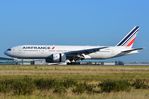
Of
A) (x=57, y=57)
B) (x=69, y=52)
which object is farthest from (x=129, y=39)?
(x=57, y=57)

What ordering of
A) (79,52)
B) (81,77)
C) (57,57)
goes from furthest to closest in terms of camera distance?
(79,52), (57,57), (81,77)

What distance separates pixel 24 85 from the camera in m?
28.8

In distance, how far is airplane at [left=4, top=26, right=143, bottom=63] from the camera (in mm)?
109500

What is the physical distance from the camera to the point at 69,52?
112312 millimetres

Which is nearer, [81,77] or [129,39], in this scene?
[81,77]

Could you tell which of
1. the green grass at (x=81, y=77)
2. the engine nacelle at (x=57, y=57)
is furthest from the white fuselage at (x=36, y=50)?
the green grass at (x=81, y=77)

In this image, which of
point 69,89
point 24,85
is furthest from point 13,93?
point 69,89

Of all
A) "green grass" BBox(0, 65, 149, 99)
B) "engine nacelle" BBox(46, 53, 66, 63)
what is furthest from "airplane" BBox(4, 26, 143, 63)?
"green grass" BBox(0, 65, 149, 99)

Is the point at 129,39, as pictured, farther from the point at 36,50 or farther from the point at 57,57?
the point at 36,50

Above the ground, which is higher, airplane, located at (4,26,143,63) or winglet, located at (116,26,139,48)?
winglet, located at (116,26,139,48)

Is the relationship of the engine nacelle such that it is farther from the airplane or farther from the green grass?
the green grass

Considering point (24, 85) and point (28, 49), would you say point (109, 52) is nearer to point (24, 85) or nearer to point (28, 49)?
point (28, 49)

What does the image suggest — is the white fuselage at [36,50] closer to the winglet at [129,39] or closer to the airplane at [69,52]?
the airplane at [69,52]

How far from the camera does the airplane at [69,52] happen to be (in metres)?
110
